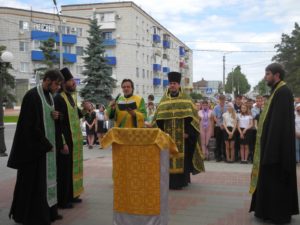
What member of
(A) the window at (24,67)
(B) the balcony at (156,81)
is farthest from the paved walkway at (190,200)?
(B) the balcony at (156,81)

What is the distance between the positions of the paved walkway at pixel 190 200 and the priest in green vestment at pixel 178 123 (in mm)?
363

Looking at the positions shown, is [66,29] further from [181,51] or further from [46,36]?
[181,51]

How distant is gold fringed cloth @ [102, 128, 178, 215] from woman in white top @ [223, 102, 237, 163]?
772 centimetres

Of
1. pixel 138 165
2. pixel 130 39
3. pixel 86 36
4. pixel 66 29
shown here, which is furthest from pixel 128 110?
pixel 86 36

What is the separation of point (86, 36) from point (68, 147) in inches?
2082

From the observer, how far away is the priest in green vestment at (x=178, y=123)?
8.56 metres

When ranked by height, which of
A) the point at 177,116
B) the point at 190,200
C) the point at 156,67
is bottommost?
the point at 190,200

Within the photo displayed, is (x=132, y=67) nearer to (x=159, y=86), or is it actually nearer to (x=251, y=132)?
(x=159, y=86)

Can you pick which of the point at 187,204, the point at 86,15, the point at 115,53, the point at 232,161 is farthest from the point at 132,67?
the point at 187,204

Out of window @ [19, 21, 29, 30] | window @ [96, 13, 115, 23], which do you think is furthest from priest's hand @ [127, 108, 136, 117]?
window @ [96, 13, 115, 23]

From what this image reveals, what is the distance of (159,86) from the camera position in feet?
236

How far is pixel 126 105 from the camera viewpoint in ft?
26.3

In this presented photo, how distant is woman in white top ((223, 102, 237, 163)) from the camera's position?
12.8m

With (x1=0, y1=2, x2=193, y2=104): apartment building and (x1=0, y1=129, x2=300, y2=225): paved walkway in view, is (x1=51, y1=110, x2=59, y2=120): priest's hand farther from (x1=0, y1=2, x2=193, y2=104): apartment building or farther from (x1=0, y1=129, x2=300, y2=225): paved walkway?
(x1=0, y1=2, x2=193, y2=104): apartment building
